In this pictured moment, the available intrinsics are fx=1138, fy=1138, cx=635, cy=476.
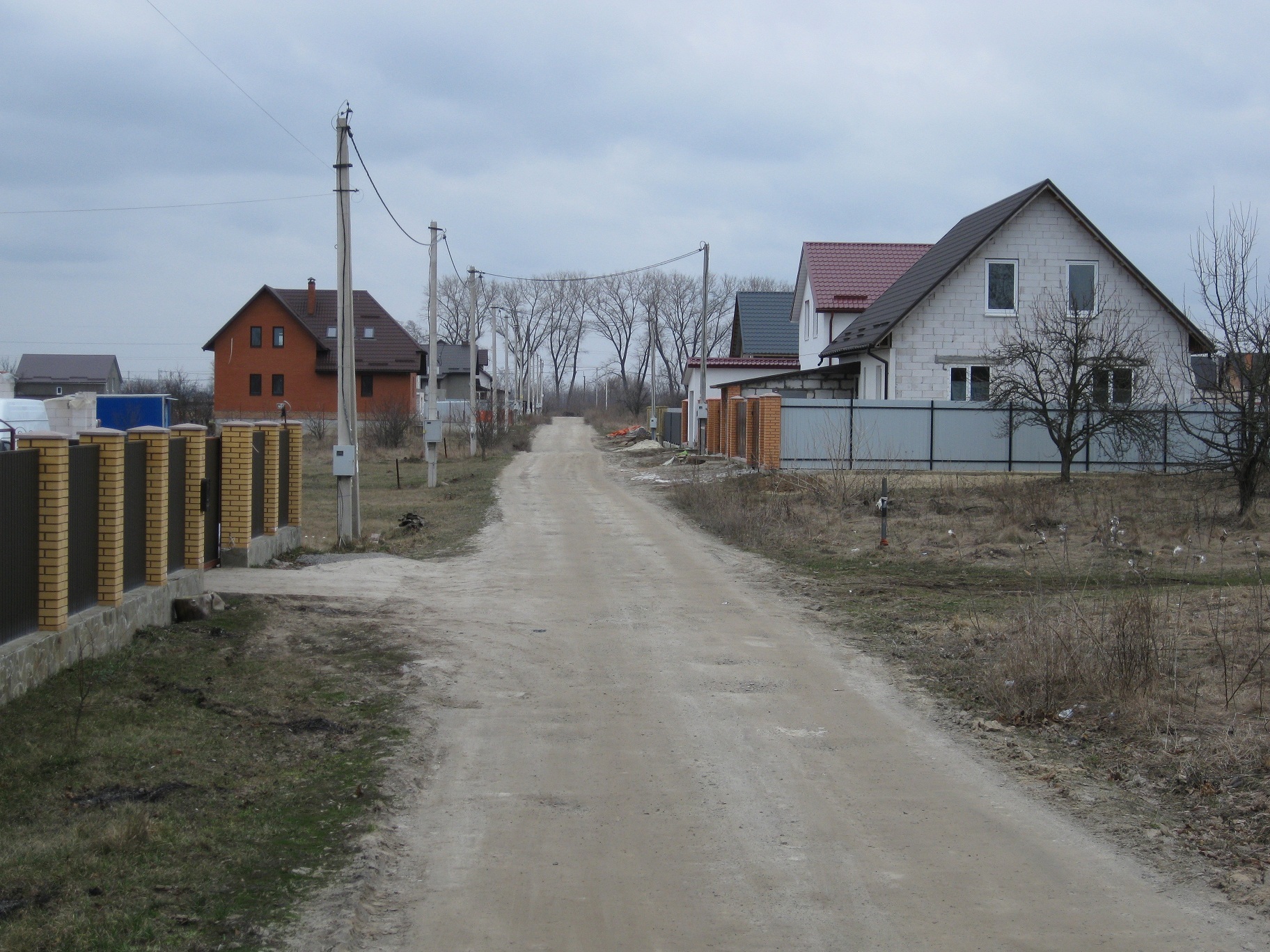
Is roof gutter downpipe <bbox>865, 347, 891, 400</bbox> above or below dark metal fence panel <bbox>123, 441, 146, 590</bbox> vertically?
above

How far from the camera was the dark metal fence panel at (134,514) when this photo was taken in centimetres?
983

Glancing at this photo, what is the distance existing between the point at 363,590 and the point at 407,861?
8.12 metres

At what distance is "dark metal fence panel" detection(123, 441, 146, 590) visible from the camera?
9828 millimetres

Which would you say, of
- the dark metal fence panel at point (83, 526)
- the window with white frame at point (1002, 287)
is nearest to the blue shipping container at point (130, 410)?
the dark metal fence panel at point (83, 526)

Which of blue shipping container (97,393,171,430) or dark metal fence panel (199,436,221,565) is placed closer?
dark metal fence panel (199,436,221,565)

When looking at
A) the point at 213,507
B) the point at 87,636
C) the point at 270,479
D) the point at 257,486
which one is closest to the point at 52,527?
the point at 87,636

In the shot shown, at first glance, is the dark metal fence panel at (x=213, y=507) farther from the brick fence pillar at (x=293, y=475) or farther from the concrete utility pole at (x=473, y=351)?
the concrete utility pole at (x=473, y=351)

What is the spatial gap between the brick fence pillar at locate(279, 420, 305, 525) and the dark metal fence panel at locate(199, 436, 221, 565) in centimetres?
250

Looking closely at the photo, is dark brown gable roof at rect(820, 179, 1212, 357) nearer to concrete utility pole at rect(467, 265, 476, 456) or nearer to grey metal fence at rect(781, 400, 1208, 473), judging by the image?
grey metal fence at rect(781, 400, 1208, 473)

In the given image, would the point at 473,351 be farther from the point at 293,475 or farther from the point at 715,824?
the point at 715,824

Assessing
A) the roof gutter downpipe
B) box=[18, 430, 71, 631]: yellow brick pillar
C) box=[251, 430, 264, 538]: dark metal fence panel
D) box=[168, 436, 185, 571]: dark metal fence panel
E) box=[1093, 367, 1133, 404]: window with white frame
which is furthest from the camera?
the roof gutter downpipe

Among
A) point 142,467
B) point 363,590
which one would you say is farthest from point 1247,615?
point 142,467

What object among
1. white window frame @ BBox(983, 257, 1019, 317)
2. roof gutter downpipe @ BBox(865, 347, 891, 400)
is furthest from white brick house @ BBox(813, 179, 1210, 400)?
roof gutter downpipe @ BBox(865, 347, 891, 400)

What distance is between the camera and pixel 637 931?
4.39 m
